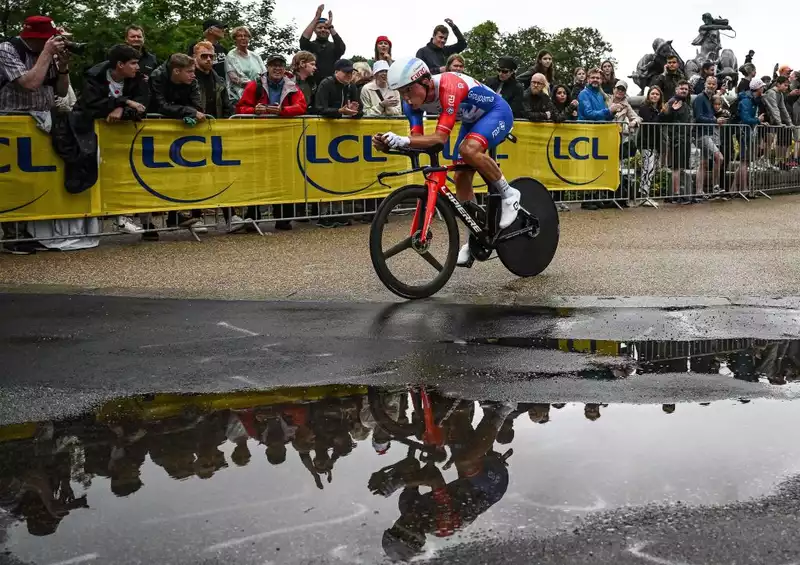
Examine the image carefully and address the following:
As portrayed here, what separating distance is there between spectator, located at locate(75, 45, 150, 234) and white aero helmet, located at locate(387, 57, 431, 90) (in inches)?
196

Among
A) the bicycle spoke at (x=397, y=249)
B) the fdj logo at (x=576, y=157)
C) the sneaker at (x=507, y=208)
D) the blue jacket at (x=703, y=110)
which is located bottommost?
the bicycle spoke at (x=397, y=249)

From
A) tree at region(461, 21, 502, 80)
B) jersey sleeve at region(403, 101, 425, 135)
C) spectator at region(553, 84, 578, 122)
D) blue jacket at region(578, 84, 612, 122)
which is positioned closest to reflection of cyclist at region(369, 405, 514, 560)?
jersey sleeve at region(403, 101, 425, 135)

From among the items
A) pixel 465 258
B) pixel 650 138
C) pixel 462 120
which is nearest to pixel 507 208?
pixel 465 258

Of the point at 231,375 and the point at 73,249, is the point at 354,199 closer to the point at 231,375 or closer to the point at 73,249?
the point at 73,249

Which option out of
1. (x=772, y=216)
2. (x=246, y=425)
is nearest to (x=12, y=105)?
(x=246, y=425)

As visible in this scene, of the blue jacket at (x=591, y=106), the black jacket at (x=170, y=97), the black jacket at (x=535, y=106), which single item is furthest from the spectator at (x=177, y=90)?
the blue jacket at (x=591, y=106)

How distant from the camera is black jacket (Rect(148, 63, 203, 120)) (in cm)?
1312

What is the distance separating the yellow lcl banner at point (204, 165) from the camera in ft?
39.6

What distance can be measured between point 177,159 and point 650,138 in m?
8.97

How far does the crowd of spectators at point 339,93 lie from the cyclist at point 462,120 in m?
4.91

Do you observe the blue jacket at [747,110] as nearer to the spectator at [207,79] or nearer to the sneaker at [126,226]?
the spectator at [207,79]

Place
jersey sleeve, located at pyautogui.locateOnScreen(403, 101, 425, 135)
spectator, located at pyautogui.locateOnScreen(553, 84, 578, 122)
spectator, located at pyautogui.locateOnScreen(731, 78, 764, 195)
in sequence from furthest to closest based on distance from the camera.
Result: spectator, located at pyautogui.locateOnScreen(731, 78, 764, 195) → spectator, located at pyautogui.locateOnScreen(553, 84, 578, 122) → jersey sleeve, located at pyautogui.locateOnScreen(403, 101, 425, 135)

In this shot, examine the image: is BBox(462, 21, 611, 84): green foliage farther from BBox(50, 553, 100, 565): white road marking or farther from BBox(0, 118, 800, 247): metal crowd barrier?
BBox(50, 553, 100, 565): white road marking

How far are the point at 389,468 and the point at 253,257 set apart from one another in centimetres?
764
